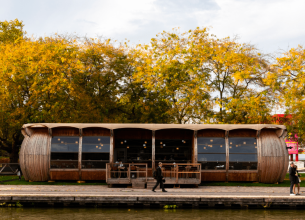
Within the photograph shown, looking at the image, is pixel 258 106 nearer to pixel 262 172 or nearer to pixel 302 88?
pixel 302 88

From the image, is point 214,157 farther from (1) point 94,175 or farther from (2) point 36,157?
(2) point 36,157

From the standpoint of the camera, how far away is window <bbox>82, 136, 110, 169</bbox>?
22.8 metres

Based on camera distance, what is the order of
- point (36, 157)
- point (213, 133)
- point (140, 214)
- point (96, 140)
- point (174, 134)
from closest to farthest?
point (140, 214) < point (36, 157) < point (96, 140) < point (213, 133) < point (174, 134)

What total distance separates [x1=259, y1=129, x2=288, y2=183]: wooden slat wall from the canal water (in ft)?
Result: 20.9

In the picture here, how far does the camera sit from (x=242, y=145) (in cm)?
2302

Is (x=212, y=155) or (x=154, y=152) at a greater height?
(x=154, y=152)

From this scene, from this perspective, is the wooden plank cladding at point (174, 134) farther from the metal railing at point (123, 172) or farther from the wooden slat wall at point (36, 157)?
the wooden slat wall at point (36, 157)

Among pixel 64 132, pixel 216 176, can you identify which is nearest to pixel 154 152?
Answer: pixel 216 176

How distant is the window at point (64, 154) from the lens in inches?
895

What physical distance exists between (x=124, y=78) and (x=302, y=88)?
54.0 ft

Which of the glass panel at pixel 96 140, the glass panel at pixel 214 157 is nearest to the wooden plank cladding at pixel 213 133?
the glass panel at pixel 214 157

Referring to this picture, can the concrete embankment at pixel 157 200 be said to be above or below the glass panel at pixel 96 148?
below

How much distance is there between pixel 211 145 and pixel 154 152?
3.88 metres

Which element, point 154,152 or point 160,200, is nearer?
point 160,200
